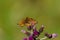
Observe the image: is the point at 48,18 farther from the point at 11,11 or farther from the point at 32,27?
the point at 32,27

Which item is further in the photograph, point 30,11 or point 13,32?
point 30,11

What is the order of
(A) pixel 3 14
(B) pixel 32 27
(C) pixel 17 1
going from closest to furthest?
(B) pixel 32 27
(A) pixel 3 14
(C) pixel 17 1

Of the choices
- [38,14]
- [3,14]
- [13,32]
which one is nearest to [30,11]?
[38,14]

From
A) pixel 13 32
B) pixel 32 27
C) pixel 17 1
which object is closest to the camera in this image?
pixel 32 27

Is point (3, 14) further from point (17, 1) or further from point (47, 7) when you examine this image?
point (47, 7)

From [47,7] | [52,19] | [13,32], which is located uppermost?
[47,7]

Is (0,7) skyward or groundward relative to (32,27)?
skyward

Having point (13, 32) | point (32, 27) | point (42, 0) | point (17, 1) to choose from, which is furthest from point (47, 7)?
point (32, 27)
